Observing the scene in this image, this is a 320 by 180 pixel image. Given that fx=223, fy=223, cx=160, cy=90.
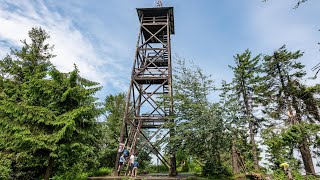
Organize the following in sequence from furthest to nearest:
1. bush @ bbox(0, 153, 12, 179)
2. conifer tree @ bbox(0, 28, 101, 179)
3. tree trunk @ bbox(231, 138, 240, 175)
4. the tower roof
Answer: the tower roof, tree trunk @ bbox(231, 138, 240, 175), bush @ bbox(0, 153, 12, 179), conifer tree @ bbox(0, 28, 101, 179)

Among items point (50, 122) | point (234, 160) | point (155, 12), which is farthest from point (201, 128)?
point (155, 12)

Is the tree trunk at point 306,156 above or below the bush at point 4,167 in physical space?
above

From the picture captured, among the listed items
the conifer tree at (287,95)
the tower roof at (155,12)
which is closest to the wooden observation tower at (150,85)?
the tower roof at (155,12)

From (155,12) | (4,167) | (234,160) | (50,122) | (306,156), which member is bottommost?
(4,167)

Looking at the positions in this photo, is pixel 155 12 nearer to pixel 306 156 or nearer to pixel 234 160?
pixel 234 160

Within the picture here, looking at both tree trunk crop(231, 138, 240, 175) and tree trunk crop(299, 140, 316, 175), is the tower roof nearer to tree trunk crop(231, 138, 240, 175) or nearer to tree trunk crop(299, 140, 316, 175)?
tree trunk crop(231, 138, 240, 175)

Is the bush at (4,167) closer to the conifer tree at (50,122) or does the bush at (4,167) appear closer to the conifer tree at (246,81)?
the conifer tree at (50,122)

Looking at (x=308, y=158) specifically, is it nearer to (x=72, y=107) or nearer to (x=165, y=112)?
(x=165, y=112)

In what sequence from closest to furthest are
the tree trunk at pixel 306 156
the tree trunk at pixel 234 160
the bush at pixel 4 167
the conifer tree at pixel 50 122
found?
the conifer tree at pixel 50 122, the bush at pixel 4 167, the tree trunk at pixel 234 160, the tree trunk at pixel 306 156

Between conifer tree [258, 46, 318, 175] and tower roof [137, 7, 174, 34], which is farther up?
tower roof [137, 7, 174, 34]

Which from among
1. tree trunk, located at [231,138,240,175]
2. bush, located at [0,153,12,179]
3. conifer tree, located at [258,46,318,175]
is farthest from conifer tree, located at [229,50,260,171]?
bush, located at [0,153,12,179]

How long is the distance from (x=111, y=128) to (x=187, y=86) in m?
9.79

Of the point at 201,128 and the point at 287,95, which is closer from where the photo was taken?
the point at 201,128

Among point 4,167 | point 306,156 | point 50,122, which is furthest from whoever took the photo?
point 306,156
